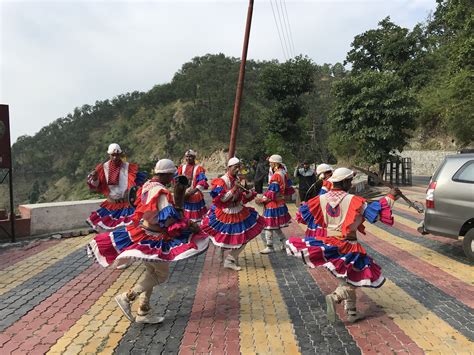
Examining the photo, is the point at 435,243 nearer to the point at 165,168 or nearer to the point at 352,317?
the point at 352,317

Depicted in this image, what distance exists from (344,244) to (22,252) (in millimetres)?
6593

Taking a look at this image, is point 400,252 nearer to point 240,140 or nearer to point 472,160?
point 472,160

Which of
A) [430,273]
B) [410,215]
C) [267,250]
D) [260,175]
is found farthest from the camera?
[260,175]

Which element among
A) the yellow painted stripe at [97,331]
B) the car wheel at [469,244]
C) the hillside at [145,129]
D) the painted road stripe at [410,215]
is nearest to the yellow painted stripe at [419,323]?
the car wheel at [469,244]

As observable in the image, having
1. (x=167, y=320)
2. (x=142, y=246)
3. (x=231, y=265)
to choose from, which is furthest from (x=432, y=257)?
(x=142, y=246)

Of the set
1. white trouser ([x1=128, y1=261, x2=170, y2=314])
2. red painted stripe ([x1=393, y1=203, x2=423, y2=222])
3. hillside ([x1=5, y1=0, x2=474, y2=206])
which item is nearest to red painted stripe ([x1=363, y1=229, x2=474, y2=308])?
white trouser ([x1=128, y1=261, x2=170, y2=314])

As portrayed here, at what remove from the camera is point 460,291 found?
5.69 meters

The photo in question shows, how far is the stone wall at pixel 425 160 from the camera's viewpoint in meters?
36.3

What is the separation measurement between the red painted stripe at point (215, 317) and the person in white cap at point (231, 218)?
51 cm

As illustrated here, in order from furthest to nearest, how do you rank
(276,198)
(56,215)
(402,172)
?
(402,172) < (56,215) < (276,198)

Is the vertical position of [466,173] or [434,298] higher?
[466,173]

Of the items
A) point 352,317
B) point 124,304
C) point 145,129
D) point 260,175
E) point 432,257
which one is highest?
point 145,129

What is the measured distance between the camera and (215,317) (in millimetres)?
4816

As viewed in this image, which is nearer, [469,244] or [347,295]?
[347,295]
